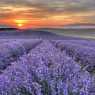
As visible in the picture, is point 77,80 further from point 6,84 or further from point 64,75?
point 6,84

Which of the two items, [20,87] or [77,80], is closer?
[20,87]

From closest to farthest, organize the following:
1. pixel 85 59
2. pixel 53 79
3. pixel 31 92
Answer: pixel 31 92 < pixel 53 79 < pixel 85 59

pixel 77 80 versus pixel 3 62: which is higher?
pixel 77 80

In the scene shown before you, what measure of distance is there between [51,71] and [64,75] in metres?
0.19

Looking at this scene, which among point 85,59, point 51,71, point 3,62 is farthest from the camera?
point 85,59

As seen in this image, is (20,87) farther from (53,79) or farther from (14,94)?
(53,79)

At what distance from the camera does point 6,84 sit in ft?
14.6

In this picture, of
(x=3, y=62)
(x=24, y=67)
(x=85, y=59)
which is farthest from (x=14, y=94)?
(x=85, y=59)

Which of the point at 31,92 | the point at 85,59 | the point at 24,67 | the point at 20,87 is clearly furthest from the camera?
the point at 85,59

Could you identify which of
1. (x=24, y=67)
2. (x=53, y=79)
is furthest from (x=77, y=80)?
(x=24, y=67)

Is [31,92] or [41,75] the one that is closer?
[31,92]

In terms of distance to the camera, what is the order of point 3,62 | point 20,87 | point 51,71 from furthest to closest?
point 3,62 → point 51,71 → point 20,87

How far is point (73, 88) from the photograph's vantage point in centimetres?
419

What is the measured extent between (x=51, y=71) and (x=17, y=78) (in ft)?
2.14
